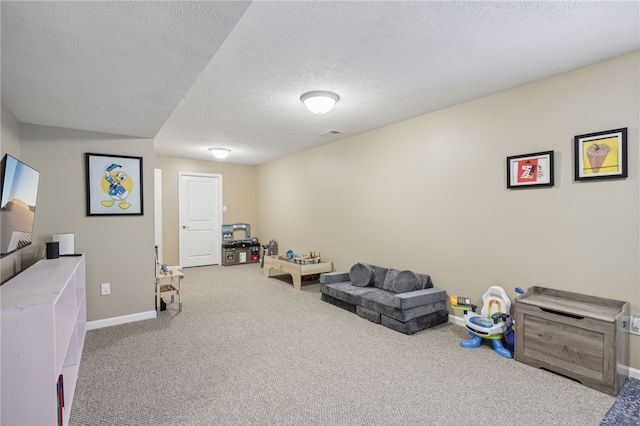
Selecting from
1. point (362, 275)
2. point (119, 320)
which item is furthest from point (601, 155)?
point (119, 320)

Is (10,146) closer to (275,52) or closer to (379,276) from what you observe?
(275,52)

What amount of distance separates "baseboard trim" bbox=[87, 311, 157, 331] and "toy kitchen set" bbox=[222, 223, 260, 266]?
3500 mm

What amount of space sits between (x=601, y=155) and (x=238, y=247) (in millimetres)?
6544

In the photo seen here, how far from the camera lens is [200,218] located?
23.6ft

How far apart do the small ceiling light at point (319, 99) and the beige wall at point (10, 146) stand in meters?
2.49

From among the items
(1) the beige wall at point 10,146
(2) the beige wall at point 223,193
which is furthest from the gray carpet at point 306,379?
(2) the beige wall at point 223,193

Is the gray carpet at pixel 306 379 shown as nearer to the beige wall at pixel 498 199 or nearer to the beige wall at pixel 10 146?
the beige wall at pixel 498 199

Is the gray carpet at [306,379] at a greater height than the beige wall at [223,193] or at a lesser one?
lesser

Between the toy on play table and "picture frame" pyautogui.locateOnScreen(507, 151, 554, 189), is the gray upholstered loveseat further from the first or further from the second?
"picture frame" pyautogui.locateOnScreen(507, 151, 554, 189)

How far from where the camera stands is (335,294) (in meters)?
4.22

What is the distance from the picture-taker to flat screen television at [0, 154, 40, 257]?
2.02m

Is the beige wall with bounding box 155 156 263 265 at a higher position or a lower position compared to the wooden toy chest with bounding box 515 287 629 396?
higher

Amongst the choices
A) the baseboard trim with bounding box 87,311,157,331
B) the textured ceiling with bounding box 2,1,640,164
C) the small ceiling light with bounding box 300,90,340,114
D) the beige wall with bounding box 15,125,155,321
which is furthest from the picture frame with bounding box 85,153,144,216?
the small ceiling light with bounding box 300,90,340,114

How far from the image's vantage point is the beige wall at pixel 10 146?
244 centimetres
